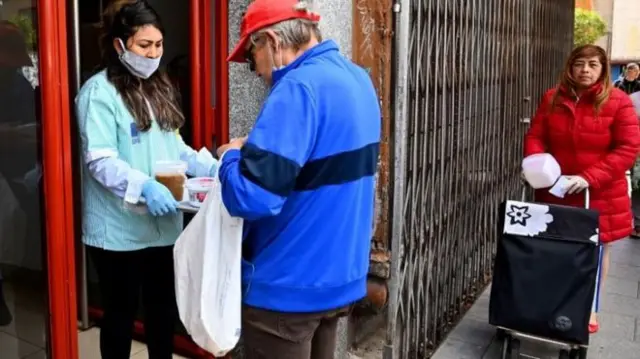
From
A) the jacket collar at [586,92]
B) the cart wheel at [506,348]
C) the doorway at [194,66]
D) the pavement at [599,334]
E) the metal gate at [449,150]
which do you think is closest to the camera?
the doorway at [194,66]

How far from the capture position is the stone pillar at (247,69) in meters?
3.31

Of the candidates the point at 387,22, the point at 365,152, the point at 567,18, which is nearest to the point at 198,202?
the point at 365,152

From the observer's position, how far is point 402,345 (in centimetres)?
379

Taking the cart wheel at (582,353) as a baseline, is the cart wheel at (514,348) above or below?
below

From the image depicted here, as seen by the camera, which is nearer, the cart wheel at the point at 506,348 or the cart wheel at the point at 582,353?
the cart wheel at the point at 582,353

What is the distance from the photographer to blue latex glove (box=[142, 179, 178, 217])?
271 cm

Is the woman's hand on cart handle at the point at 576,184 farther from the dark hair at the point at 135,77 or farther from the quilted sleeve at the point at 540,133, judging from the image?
the dark hair at the point at 135,77

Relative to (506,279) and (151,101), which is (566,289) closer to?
(506,279)

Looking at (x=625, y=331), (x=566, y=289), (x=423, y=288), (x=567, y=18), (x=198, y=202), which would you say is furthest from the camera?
(x=567, y=18)

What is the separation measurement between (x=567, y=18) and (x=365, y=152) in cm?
779

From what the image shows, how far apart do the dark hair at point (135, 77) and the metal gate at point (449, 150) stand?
1207 mm

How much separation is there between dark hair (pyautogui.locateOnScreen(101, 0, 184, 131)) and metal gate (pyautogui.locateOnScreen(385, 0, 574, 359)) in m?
1.21

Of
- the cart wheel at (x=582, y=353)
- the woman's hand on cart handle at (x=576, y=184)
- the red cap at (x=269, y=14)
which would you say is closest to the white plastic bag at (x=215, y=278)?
Answer: the red cap at (x=269, y=14)

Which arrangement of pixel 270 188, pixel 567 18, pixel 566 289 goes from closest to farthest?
pixel 270 188
pixel 566 289
pixel 567 18
